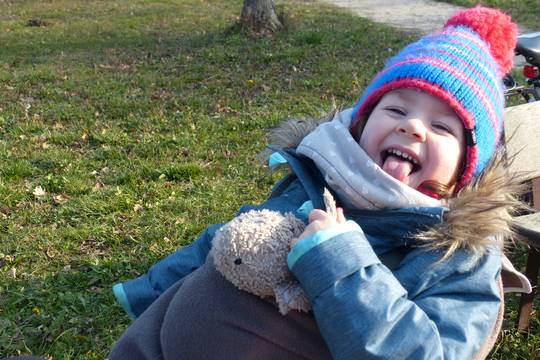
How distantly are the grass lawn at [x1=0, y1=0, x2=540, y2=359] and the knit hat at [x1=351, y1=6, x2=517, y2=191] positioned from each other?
47.4 inches

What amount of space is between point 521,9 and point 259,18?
6.95 metres

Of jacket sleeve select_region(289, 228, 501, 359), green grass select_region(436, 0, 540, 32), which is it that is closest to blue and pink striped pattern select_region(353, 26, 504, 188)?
jacket sleeve select_region(289, 228, 501, 359)

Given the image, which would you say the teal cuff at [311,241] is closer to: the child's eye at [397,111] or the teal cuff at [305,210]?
the teal cuff at [305,210]

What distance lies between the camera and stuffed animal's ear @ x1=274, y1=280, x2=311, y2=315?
5.24ft

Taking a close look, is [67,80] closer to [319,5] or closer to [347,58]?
[347,58]

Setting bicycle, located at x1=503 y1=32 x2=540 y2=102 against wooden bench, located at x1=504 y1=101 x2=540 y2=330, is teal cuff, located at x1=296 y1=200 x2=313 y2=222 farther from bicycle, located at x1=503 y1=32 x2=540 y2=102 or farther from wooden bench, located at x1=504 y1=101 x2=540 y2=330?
bicycle, located at x1=503 y1=32 x2=540 y2=102

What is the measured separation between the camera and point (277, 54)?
898 cm

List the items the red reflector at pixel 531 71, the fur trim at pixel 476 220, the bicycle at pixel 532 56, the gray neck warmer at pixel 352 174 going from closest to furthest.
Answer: the fur trim at pixel 476 220 < the gray neck warmer at pixel 352 174 < the bicycle at pixel 532 56 < the red reflector at pixel 531 71

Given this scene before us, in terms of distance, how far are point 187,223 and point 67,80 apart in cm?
462

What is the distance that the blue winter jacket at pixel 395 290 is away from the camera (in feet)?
5.03

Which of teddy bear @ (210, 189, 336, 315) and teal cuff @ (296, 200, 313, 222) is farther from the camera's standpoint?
teal cuff @ (296, 200, 313, 222)

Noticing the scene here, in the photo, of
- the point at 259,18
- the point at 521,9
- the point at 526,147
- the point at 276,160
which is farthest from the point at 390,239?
the point at 521,9

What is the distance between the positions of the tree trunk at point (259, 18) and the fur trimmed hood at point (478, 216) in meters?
8.86

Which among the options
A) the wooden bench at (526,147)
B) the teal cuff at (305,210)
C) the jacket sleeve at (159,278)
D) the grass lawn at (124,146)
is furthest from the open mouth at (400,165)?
the grass lawn at (124,146)
